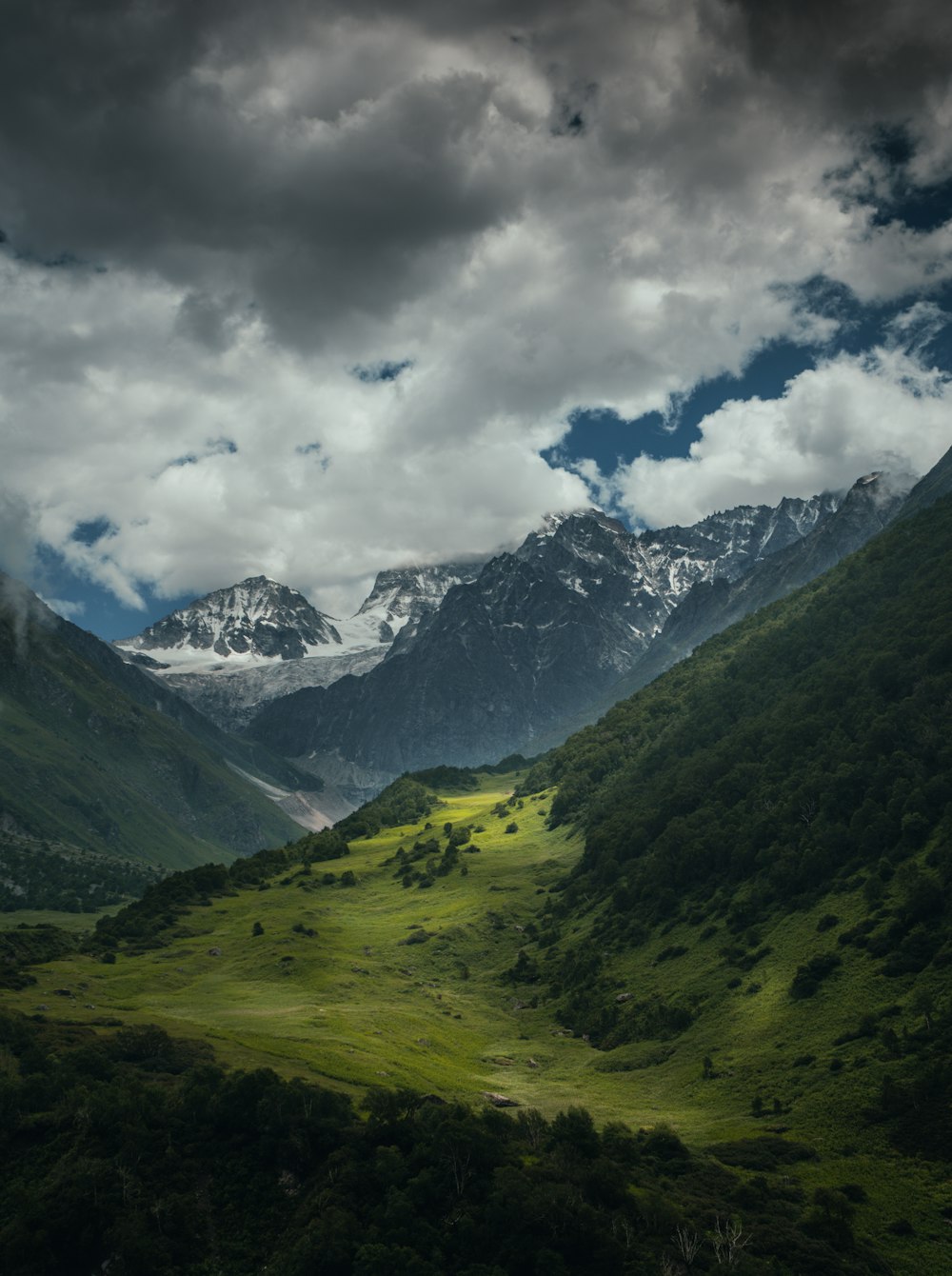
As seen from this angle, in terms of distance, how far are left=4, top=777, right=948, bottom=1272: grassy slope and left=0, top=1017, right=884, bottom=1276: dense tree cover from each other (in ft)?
29.3

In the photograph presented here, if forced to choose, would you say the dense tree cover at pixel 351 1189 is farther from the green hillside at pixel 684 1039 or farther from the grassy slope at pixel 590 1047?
the grassy slope at pixel 590 1047

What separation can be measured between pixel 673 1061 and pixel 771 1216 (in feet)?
182

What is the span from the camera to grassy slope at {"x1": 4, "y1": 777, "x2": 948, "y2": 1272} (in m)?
91.3

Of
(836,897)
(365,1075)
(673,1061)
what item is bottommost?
(673,1061)

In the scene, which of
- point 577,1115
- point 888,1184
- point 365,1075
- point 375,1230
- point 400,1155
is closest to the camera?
point 375,1230

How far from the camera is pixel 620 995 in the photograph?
521 feet

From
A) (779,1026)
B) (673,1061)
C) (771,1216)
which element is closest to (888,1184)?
(771,1216)

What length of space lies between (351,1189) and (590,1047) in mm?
76674

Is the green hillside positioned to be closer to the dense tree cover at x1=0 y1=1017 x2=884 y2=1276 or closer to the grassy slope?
the dense tree cover at x1=0 y1=1017 x2=884 y2=1276

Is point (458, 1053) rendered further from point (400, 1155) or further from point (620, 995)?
point (400, 1155)

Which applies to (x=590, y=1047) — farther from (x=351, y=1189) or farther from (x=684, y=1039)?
(x=351, y=1189)

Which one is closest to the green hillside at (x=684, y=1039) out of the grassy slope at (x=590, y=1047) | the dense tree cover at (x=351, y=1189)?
the dense tree cover at (x=351, y=1189)

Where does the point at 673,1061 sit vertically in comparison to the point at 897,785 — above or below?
below

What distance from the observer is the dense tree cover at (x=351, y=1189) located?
71188 millimetres
